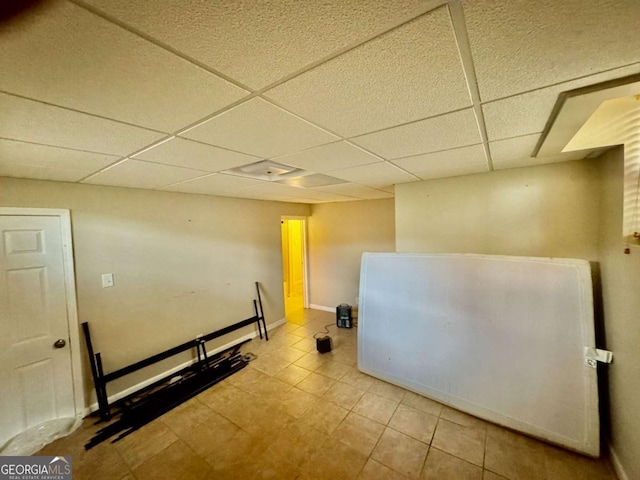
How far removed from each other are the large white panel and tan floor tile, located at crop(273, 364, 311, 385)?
2.61 feet

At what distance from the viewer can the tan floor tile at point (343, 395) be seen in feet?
8.11

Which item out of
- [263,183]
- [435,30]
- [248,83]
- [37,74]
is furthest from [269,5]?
[263,183]

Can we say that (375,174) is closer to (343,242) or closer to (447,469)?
(447,469)

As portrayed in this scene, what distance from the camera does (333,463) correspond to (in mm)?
1849

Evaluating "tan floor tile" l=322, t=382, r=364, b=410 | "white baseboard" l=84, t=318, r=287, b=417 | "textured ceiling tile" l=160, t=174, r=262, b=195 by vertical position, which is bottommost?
"tan floor tile" l=322, t=382, r=364, b=410

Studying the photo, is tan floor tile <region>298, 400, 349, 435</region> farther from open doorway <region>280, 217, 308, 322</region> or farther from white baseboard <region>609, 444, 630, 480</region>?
open doorway <region>280, 217, 308, 322</region>

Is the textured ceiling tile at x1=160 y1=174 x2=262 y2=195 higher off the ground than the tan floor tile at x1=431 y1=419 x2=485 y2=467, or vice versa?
the textured ceiling tile at x1=160 y1=174 x2=262 y2=195

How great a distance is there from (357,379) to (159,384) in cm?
236

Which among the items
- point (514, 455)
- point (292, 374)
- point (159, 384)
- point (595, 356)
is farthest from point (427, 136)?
point (159, 384)

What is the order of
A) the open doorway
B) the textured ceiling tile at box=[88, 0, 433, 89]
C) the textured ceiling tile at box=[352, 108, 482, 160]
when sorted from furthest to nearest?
the open doorway → the textured ceiling tile at box=[352, 108, 482, 160] → the textured ceiling tile at box=[88, 0, 433, 89]

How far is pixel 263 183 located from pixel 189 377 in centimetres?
255

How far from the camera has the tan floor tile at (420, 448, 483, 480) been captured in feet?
5.64

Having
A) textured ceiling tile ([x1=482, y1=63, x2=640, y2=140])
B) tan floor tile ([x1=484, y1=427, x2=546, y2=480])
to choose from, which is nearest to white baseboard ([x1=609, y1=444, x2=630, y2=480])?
tan floor tile ([x1=484, y1=427, x2=546, y2=480])

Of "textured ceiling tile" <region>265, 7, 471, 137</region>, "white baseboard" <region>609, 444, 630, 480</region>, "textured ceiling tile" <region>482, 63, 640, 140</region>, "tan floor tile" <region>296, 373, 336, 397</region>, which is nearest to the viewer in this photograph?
"textured ceiling tile" <region>265, 7, 471, 137</region>
